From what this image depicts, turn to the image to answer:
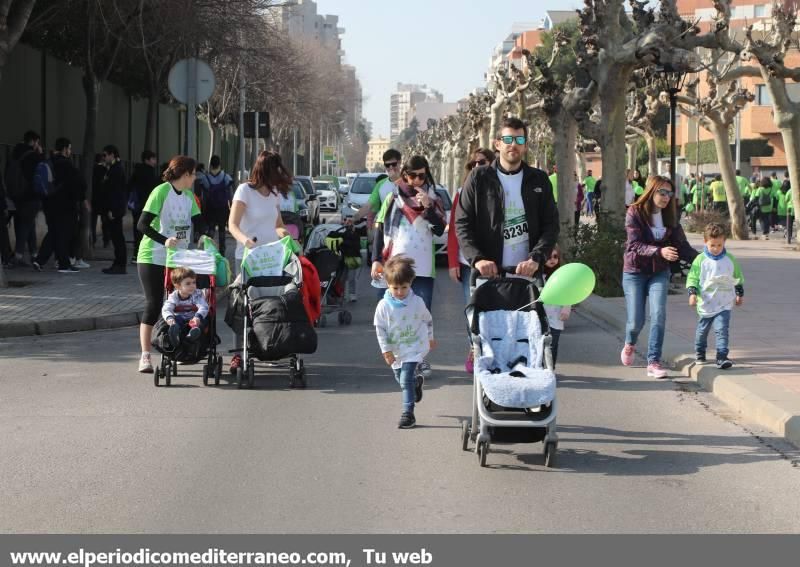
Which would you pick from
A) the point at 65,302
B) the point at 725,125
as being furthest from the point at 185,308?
the point at 725,125

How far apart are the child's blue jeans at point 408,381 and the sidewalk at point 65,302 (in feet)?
21.3

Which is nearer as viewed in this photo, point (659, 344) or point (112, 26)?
point (659, 344)

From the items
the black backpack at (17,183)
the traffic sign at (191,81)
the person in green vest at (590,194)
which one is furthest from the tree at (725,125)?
the black backpack at (17,183)

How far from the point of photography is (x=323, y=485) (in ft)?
22.0

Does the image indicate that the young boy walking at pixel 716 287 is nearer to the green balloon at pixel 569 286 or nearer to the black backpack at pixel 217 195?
the green balloon at pixel 569 286

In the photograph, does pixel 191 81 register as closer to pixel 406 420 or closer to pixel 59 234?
pixel 59 234

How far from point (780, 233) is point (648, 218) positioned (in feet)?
102

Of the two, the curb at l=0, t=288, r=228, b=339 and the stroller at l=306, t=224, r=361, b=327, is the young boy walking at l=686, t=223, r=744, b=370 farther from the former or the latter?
the curb at l=0, t=288, r=228, b=339

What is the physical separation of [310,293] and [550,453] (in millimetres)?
3694

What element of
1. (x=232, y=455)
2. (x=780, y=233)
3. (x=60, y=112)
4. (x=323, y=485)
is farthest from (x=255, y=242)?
(x=780, y=233)

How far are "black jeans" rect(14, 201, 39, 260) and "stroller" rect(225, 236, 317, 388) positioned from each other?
32.8 feet

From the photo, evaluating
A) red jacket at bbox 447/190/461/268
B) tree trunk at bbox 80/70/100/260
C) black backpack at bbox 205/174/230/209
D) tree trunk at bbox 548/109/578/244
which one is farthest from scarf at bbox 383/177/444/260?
tree trunk at bbox 548/109/578/244

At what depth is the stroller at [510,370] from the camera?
714cm
